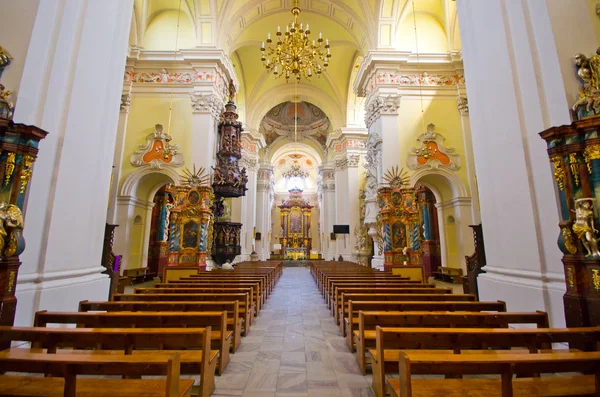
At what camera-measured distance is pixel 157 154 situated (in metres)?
8.91

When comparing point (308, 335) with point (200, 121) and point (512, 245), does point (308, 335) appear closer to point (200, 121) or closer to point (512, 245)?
point (512, 245)

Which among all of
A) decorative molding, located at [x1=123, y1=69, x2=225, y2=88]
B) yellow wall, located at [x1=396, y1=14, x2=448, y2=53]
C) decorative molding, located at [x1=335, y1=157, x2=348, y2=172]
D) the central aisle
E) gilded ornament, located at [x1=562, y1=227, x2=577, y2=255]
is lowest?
the central aisle

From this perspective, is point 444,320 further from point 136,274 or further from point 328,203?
point 328,203

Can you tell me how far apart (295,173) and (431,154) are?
17158 millimetres

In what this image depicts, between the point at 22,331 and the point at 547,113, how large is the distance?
4496 millimetres

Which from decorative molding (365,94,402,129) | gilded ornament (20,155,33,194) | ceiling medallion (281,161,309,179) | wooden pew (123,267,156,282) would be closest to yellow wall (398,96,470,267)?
decorative molding (365,94,402,129)

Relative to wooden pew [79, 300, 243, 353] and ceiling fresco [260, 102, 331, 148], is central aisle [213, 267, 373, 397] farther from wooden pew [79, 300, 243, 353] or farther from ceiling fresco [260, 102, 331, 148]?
ceiling fresco [260, 102, 331, 148]

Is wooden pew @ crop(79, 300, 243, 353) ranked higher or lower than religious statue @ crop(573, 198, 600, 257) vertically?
lower

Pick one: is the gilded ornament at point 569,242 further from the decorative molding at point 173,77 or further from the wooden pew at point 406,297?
the decorative molding at point 173,77

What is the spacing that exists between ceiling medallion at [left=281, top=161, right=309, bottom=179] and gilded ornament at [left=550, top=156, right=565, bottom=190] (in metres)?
22.8

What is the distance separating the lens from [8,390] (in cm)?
143

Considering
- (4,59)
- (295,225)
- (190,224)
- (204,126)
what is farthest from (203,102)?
(295,225)

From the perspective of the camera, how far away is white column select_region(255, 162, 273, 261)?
1819cm

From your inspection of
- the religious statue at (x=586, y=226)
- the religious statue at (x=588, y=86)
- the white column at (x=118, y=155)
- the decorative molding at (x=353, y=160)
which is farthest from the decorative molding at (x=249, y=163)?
the religious statue at (x=586, y=226)
